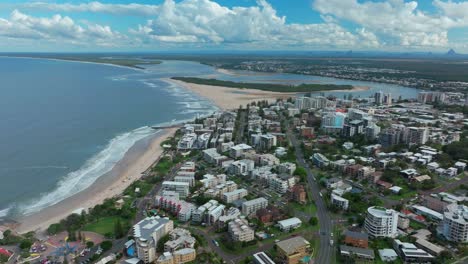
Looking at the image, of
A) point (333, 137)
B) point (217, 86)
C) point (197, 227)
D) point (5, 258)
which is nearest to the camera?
point (5, 258)

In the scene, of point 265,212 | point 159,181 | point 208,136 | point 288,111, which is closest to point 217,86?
point 288,111

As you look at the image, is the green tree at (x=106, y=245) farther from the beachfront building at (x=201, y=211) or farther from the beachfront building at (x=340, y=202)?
the beachfront building at (x=340, y=202)

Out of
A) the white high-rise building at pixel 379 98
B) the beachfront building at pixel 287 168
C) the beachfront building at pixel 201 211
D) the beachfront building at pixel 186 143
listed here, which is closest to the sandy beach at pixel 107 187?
the beachfront building at pixel 186 143

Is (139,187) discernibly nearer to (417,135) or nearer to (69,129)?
(69,129)

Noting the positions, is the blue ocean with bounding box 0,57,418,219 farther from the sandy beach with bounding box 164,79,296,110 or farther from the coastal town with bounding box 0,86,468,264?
the coastal town with bounding box 0,86,468,264

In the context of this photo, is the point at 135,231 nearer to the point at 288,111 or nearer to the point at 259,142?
the point at 259,142

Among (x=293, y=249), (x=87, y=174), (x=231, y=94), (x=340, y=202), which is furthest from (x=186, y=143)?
(x=231, y=94)

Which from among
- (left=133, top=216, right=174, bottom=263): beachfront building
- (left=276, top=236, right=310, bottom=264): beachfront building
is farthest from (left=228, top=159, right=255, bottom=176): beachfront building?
(left=276, top=236, right=310, bottom=264): beachfront building
